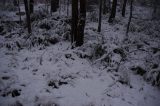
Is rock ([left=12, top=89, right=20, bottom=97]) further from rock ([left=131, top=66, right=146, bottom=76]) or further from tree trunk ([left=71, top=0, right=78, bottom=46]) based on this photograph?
rock ([left=131, top=66, right=146, bottom=76])

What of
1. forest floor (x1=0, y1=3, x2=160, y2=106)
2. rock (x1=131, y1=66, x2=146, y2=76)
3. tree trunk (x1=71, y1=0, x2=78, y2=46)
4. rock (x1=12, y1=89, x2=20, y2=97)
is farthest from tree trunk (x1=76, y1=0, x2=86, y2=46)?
rock (x1=12, y1=89, x2=20, y2=97)

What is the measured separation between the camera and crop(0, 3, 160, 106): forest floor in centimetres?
641

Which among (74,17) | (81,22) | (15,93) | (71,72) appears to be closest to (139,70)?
(71,72)

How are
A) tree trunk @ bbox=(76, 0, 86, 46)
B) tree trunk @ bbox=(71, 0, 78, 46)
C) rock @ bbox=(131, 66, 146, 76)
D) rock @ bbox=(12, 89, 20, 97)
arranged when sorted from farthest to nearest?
tree trunk @ bbox=(71, 0, 78, 46) < tree trunk @ bbox=(76, 0, 86, 46) < rock @ bbox=(131, 66, 146, 76) < rock @ bbox=(12, 89, 20, 97)

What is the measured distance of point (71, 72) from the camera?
8039 mm

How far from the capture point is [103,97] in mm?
6531

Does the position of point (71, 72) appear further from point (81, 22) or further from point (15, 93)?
point (81, 22)

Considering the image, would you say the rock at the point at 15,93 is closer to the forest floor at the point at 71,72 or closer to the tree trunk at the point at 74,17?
the forest floor at the point at 71,72

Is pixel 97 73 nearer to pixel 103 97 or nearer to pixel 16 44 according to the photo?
pixel 103 97

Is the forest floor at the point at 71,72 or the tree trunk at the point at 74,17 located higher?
the tree trunk at the point at 74,17

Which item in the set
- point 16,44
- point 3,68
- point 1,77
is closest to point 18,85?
point 1,77

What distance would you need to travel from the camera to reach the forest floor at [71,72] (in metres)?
6.41

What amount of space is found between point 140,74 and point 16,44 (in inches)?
285

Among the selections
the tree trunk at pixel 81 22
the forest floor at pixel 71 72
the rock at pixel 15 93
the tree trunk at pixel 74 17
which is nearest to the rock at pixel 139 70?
the forest floor at pixel 71 72
